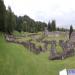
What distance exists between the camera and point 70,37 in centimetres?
383

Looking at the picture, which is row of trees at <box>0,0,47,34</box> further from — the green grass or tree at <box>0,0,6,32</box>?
the green grass

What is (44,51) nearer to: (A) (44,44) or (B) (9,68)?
(A) (44,44)

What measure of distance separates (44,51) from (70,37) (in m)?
0.46

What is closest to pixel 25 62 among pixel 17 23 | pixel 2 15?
pixel 17 23

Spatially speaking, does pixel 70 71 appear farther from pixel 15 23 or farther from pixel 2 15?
pixel 2 15

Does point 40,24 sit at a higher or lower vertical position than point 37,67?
higher

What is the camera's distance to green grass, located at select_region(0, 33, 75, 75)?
384 cm

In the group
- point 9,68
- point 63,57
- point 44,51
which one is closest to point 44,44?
point 44,51

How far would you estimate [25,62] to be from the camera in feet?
12.9

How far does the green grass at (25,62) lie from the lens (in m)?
3.84

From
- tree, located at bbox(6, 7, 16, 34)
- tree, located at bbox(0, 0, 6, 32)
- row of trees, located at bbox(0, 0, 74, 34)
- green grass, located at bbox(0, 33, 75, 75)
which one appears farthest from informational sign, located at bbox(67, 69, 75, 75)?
tree, located at bbox(0, 0, 6, 32)

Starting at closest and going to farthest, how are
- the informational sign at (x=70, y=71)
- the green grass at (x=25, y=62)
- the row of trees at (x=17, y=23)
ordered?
the informational sign at (x=70, y=71), the green grass at (x=25, y=62), the row of trees at (x=17, y=23)

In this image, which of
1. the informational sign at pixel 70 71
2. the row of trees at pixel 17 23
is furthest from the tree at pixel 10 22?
the informational sign at pixel 70 71

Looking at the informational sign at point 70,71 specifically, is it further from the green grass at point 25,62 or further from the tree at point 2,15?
the tree at point 2,15
